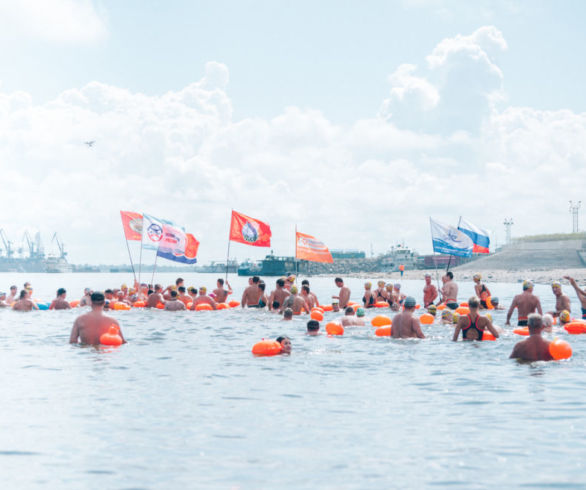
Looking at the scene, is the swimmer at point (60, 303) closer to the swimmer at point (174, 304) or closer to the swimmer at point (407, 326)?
the swimmer at point (174, 304)

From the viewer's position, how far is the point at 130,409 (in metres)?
9.38

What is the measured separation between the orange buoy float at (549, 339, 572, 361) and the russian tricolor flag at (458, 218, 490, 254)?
48.2 feet

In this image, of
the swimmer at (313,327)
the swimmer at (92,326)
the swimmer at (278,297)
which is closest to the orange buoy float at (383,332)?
the swimmer at (313,327)

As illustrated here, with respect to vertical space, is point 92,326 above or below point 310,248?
below

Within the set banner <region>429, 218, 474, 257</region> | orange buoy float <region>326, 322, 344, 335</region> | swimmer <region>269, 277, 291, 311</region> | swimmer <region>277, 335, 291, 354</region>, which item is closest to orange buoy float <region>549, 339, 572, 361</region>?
swimmer <region>277, 335, 291, 354</region>

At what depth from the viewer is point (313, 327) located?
695 inches

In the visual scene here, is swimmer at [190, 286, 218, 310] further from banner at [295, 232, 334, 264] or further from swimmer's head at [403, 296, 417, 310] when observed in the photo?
swimmer's head at [403, 296, 417, 310]

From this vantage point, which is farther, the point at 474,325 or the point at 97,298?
the point at 474,325

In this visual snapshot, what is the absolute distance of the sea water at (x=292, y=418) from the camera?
6617 millimetres

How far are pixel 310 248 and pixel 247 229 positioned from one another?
314cm

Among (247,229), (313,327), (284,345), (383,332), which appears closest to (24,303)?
(247,229)

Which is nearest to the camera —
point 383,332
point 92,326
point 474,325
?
point 92,326

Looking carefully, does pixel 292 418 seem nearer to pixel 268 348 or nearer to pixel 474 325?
pixel 268 348

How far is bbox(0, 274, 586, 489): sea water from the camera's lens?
6.62 meters
